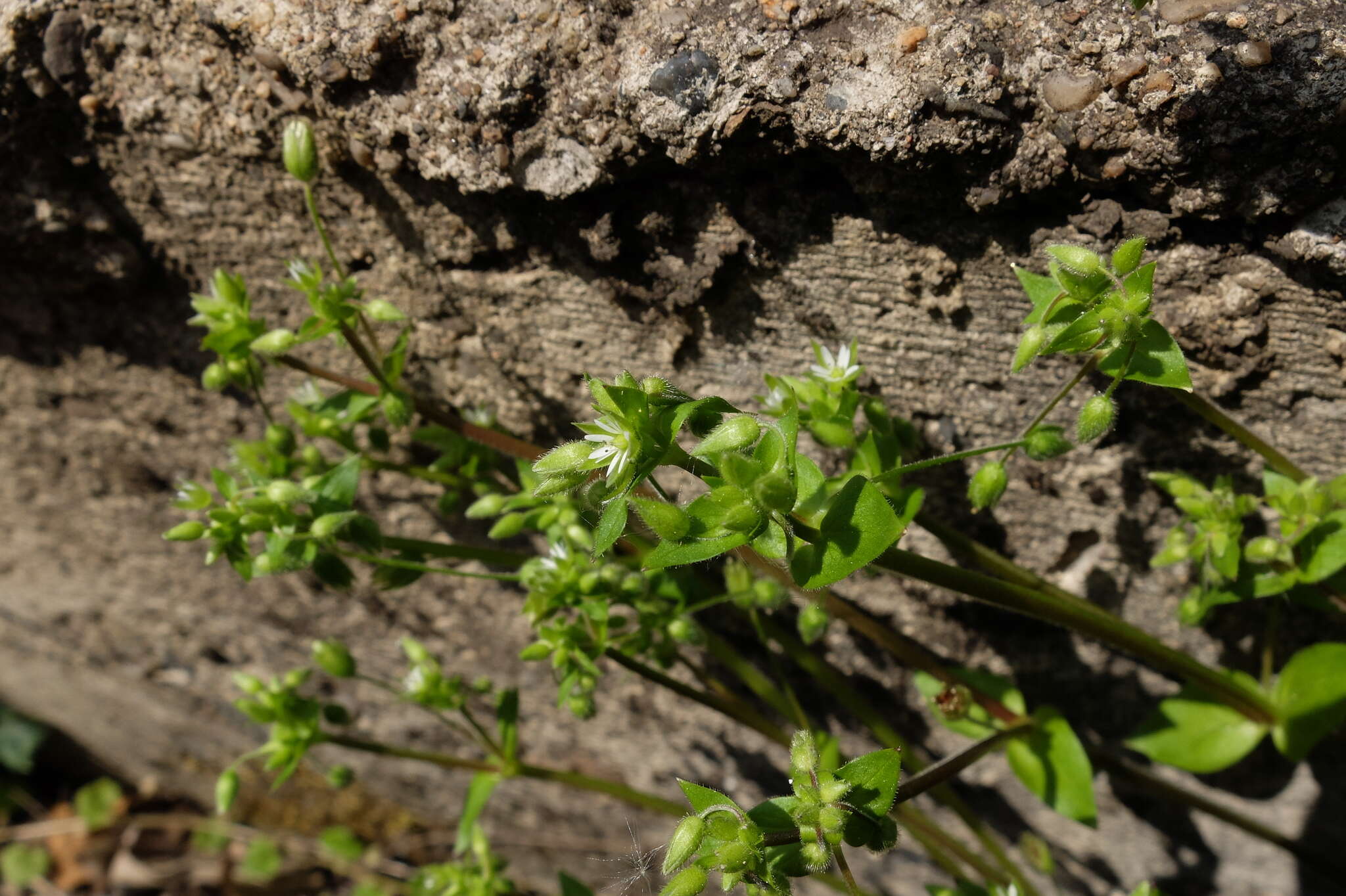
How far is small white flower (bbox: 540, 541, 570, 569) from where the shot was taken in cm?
166

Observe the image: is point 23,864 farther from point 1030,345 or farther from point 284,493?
point 1030,345

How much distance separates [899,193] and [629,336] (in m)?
0.54

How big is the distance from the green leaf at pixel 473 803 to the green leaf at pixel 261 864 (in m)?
2.02

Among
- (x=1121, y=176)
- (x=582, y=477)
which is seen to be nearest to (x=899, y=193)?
(x=1121, y=176)

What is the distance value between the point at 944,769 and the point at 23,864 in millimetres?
3873

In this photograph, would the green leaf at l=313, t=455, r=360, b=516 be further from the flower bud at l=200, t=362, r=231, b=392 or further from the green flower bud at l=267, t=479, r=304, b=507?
the flower bud at l=200, t=362, r=231, b=392

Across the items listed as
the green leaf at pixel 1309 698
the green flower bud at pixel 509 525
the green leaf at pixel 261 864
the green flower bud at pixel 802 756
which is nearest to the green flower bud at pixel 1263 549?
the green leaf at pixel 1309 698

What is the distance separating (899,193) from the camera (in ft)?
4.82

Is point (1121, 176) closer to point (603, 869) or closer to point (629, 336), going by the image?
point (629, 336)

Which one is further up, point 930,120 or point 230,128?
point 230,128

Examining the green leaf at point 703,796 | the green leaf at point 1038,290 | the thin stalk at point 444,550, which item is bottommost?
the green leaf at point 703,796

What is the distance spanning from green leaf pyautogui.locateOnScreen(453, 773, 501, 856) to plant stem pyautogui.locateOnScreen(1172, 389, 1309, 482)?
145cm

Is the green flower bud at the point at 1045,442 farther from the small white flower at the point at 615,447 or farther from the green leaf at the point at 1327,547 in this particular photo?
the small white flower at the point at 615,447

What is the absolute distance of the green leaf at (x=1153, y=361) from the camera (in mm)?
1332
